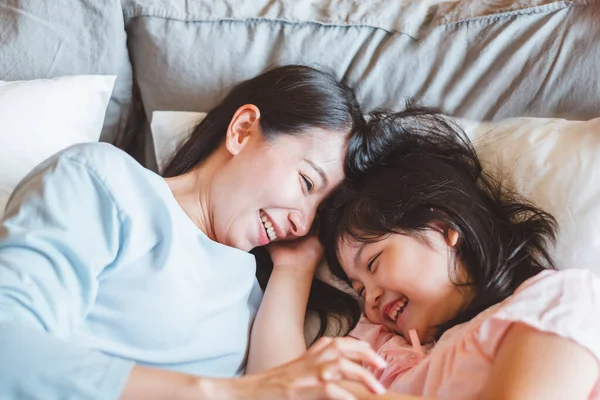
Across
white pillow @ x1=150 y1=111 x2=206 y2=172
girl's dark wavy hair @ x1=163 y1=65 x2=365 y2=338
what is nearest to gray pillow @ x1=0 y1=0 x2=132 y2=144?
white pillow @ x1=150 y1=111 x2=206 y2=172

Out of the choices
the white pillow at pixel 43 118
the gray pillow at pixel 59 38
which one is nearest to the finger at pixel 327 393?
the white pillow at pixel 43 118

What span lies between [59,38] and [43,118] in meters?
0.25

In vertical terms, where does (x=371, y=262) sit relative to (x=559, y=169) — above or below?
below

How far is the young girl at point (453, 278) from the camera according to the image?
0.96 metres

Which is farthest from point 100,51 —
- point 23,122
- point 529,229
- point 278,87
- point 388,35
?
point 529,229

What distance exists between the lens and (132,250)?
1.11 meters

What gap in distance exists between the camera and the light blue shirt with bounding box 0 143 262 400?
90 centimetres

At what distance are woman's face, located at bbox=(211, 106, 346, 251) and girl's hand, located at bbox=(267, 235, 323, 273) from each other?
0.09 meters

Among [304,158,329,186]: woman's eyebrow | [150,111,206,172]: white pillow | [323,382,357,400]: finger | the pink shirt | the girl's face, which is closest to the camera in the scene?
[323,382,357,400]: finger

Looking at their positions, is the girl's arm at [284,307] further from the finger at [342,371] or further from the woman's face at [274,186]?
the finger at [342,371]

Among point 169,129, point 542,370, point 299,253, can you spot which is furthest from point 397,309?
point 169,129

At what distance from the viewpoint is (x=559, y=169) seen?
129cm

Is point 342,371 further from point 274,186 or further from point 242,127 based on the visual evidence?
point 242,127

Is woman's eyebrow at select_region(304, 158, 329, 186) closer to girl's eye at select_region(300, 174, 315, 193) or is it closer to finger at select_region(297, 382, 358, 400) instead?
girl's eye at select_region(300, 174, 315, 193)
